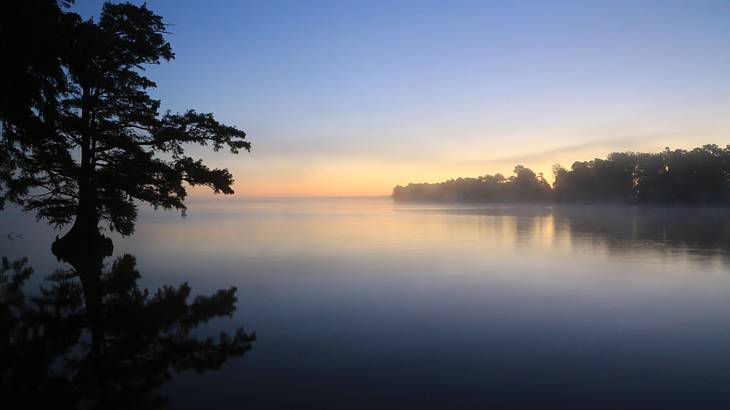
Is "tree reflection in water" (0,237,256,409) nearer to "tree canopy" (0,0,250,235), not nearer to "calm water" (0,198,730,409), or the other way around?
"calm water" (0,198,730,409)

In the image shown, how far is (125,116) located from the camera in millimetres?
16734

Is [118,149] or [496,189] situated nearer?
[118,149]

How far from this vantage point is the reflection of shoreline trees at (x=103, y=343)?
5184 millimetres

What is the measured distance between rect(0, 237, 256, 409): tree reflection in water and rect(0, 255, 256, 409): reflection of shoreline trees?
0.04 feet

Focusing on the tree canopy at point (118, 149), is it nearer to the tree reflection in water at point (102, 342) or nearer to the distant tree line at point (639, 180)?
the tree reflection in water at point (102, 342)

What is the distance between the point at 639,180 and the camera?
86.1 m

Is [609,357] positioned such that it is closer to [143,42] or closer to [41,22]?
[41,22]

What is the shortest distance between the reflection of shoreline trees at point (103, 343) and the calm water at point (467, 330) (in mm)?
443

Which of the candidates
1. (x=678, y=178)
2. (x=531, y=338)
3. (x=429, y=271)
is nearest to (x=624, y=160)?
(x=678, y=178)

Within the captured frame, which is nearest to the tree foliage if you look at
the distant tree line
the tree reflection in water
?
the distant tree line

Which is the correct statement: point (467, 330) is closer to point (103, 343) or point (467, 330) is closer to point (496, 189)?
point (103, 343)

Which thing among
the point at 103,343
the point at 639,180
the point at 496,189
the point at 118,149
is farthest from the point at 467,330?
the point at 496,189

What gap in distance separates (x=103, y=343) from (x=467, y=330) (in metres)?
5.98

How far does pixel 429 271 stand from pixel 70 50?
11.2 metres
